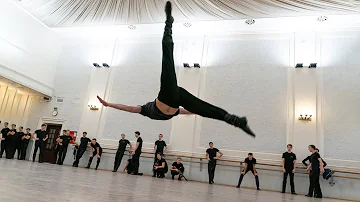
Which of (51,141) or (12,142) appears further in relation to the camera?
(51,141)

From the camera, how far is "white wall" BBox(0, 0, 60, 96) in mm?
11806

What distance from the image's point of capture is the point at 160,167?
1026cm

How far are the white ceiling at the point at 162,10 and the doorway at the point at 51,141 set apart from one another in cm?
539

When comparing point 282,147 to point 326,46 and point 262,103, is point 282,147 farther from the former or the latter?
point 326,46

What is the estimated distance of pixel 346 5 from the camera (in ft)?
30.9

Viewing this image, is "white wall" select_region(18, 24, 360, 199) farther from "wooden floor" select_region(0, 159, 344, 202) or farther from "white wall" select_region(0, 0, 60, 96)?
"wooden floor" select_region(0, 159, 344, 202)

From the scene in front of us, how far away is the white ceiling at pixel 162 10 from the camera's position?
382 inches

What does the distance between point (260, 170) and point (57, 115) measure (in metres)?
10.3

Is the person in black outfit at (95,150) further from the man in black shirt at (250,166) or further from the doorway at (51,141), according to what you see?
the man in black shirt at (250,166)

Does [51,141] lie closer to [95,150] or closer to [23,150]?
[23,150]

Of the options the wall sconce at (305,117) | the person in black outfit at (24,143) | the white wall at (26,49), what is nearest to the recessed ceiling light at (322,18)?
the wall sconce at (305,117)

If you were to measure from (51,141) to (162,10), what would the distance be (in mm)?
9048

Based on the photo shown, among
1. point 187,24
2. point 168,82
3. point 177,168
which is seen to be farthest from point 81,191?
point 187,24

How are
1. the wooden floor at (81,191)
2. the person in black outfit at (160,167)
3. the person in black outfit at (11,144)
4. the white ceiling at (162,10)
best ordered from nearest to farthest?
the wooden floor at (81,191) < the white ceiling at (162,10) < the person in black outfit at (160,167) < the person in black outfit at (11,144)
